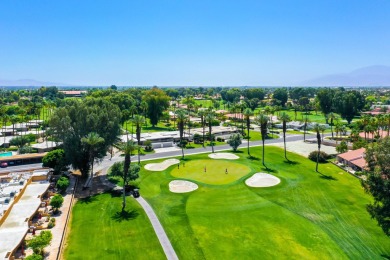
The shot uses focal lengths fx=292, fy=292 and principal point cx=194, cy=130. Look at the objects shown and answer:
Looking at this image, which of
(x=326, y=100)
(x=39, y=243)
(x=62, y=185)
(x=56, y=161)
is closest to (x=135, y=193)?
(x=62, y=185)

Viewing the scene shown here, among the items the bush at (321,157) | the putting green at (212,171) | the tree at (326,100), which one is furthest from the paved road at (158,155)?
the tree at (326,100)

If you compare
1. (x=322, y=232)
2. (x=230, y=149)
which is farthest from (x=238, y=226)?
(x=230, y=149)

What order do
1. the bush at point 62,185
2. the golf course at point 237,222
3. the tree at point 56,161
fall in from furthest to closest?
the tree at point 56,161 < the bush at point 62,185 < the golf course at point 237,222

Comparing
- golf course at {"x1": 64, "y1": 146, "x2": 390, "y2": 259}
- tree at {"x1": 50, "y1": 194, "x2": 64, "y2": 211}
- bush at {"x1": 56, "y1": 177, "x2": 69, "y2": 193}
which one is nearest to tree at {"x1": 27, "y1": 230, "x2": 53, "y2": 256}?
golf course at {"x1": 64, "y1": 146, "x2": 390, "y2": 259}

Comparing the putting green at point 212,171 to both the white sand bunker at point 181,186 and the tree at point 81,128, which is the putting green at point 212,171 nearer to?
the white sand bunker at point 181,186

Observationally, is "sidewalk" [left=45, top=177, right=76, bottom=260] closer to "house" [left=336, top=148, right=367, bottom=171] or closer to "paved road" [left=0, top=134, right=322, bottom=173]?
"paved road" [left=0, top=134, right=322, bottom=173]

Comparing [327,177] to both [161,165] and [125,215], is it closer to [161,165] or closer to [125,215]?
[161,165]
